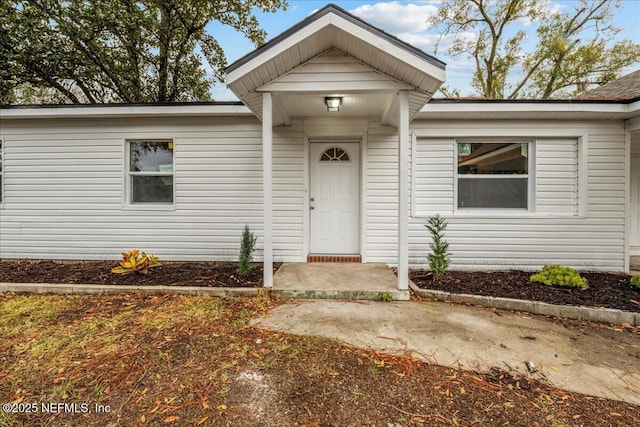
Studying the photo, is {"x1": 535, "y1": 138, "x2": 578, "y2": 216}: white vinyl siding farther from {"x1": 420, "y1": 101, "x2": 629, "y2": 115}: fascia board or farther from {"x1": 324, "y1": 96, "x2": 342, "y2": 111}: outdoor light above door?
{"x1": 324, "y1": 96, "x2": 342, "y2": 111}: outdoor light above door

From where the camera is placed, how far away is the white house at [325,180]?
4844 mm

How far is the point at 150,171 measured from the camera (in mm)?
5348

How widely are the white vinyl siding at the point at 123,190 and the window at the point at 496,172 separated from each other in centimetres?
293

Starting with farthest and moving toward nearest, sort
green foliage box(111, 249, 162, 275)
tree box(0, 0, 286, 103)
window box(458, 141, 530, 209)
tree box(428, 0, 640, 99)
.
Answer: tree box(428, 0, 640, 99) → tree box(0, 0, 286, 103) → window box(458, 141, 530, 209) → green foliage box(111, 249, 162, 275)

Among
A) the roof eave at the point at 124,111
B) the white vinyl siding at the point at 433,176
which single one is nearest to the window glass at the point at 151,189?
the roof eave at the point at 124,111

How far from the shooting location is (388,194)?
5051 mm

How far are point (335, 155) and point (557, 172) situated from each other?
3.77 meters

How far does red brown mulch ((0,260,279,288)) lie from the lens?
4109 millimetres

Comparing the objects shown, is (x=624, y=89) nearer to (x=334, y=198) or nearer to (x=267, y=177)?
(x=334, y=198)

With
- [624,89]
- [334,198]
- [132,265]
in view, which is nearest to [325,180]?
[334,198]

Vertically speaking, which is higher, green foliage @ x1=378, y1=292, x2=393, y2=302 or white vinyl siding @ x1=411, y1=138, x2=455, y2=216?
white vinyl siding @ x1=411, y1=138, x2=455, y2=216

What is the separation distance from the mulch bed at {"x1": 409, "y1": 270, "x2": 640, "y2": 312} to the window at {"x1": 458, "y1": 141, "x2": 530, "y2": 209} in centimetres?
126

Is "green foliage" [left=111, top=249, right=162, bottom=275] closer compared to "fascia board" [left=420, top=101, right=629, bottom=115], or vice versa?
"green foliage" [left=111, top=249, right=162, bottom=275]

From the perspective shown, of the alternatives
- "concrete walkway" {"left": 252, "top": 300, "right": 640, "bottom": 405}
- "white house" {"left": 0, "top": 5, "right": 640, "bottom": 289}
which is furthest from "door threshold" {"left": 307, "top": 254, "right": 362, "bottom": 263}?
"concrete walkway" {"left": 252, "top": 300, "right": 640, "bottom": 405}
